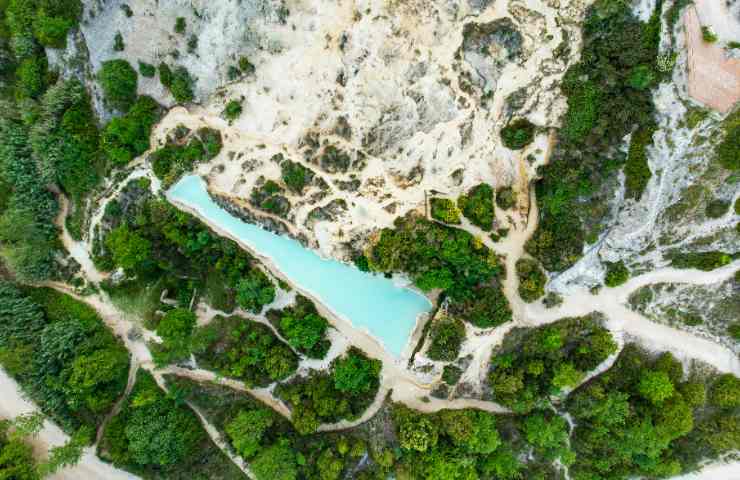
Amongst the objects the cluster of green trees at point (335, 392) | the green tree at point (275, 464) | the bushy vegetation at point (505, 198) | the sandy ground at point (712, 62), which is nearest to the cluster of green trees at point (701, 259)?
the sandy ground at point (712, 62)

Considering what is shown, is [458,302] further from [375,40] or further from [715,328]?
[375,40]

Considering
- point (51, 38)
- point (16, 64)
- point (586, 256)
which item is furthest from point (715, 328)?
point (16, 64)

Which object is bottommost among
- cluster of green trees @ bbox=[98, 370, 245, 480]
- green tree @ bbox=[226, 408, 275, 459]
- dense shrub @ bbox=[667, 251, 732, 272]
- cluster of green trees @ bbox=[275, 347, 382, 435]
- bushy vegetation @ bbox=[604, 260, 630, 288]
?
cluster of green trees @ bbox=[98, 370, 245, 480]

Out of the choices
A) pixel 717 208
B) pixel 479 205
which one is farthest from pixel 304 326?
pixel 717 208

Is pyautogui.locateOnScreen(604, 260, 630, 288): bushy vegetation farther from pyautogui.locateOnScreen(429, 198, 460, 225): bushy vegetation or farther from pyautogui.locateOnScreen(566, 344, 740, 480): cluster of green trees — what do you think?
pyautogui.locateOnScreen(429, 198, 460, 225): bushy vegetation

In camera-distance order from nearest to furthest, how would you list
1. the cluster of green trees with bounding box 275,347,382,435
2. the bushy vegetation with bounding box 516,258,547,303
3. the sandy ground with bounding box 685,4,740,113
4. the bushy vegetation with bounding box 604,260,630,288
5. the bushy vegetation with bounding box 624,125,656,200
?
the sandy ground with bounding box 685,4,740,113 < the bushy vegetation with bounding box 624,125,656,200 < the bushy vegetation with bounding box 604,260,630,288 < the bushy vegetation with bounding box 516,258,547,303 < the cluster of green trees with bounding box 275,347,382,435

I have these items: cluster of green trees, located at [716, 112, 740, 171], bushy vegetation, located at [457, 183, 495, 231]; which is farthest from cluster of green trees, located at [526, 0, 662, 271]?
cluster of green trees, located at [716, 112, 740, 171]
